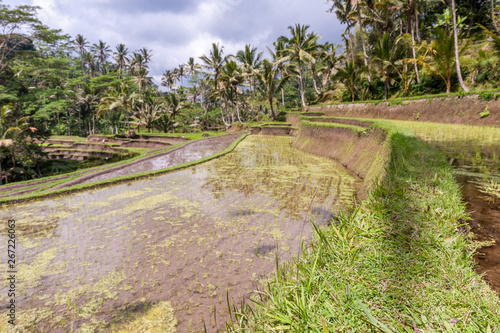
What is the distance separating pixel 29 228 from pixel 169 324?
13.5 ft

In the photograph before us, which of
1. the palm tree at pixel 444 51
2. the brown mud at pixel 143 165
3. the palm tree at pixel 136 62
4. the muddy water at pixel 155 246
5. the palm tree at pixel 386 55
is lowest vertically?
the muddy water at pixel 155 246

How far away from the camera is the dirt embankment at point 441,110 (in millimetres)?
10512

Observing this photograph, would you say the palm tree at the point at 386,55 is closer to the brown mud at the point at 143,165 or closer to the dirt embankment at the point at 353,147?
the dirt embankment at the point at 353,147

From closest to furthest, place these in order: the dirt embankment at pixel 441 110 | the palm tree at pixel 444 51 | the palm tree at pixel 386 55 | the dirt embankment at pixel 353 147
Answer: the dirt embankment at pixel 353 147
the dirt embankment at pixel 441 110
the palm tree at pixel 444 51
the palm tree at pixel 386 55

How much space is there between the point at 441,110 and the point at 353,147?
25.4 ft

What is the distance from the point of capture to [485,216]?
3.04m

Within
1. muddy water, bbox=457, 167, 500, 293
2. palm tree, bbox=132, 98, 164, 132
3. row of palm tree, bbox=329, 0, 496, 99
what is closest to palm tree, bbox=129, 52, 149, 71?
palm tree, bbox=132, 98, 164, 132

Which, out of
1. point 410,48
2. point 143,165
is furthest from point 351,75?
point 143,165

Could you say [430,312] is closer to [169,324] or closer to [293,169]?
[169,324]

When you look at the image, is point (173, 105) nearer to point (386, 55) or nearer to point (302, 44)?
point (302, 44)

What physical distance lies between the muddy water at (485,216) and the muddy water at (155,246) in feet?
6.07

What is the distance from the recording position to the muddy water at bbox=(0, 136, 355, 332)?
260 cm

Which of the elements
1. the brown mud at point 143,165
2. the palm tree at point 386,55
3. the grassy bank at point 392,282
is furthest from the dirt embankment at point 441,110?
the brown mud at point 143,165

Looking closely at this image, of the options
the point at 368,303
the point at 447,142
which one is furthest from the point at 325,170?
the point at 368,303
